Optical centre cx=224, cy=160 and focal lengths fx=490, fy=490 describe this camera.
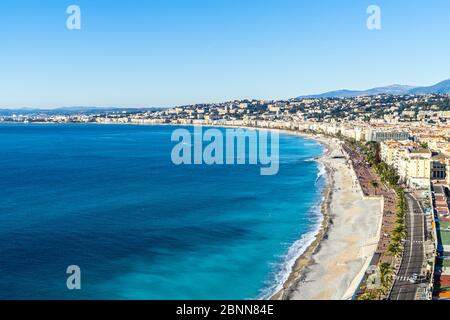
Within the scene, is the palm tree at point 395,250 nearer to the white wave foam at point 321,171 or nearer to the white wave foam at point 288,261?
the white wave foam at point 288,261

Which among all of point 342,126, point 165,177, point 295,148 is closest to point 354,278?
point 165,177

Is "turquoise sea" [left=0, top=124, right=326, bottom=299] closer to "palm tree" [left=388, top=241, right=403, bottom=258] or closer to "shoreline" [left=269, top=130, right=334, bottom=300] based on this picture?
"shoreline" [left=269, top=130, right=334, bottom=300]
